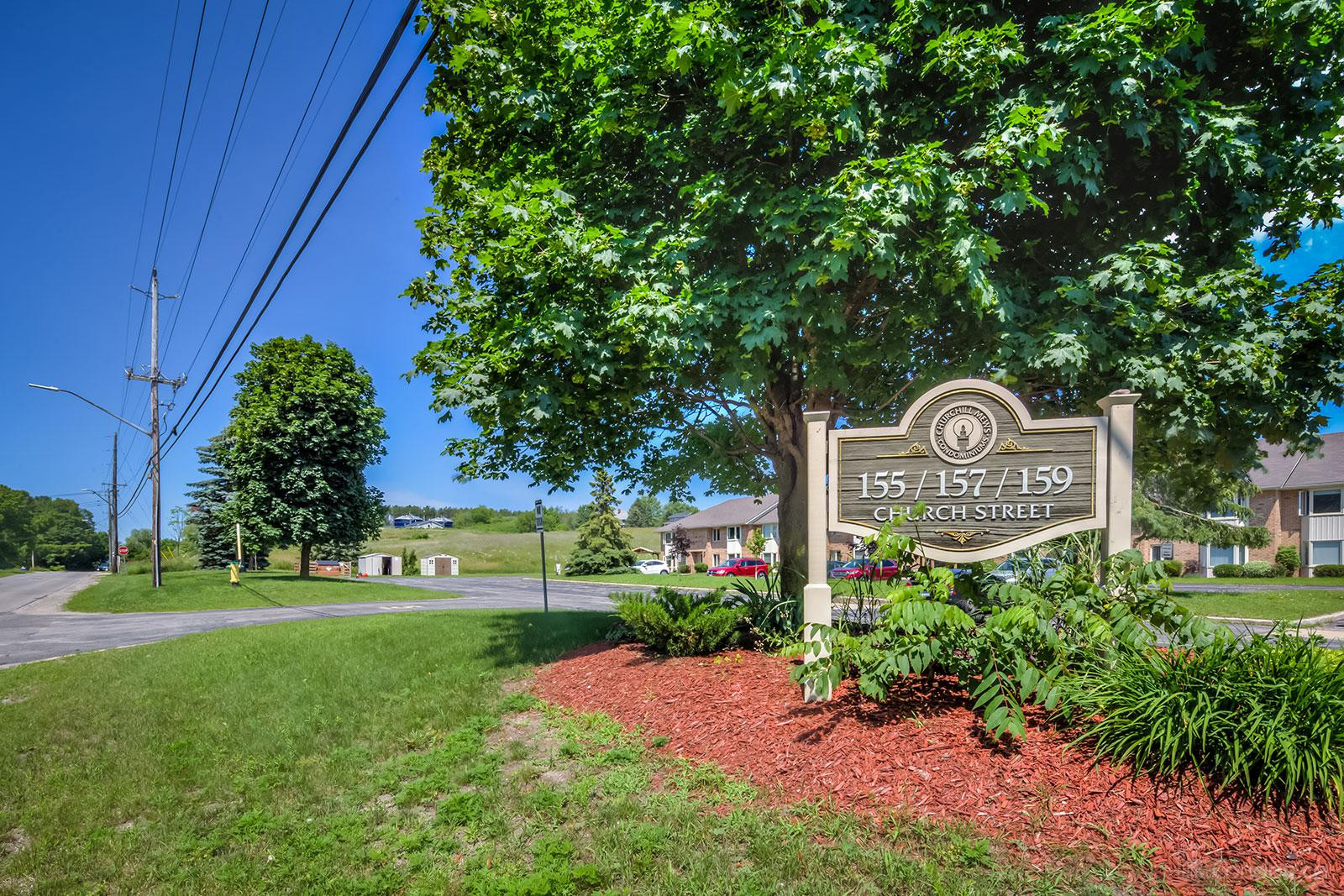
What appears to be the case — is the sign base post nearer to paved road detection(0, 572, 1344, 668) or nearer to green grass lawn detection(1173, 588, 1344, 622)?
paved road detection(0, 572, 1344, 668)

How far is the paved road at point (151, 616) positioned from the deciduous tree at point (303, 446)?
217 inches

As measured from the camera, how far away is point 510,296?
7742 mm

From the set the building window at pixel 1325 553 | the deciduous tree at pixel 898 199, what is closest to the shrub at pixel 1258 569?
the building window at pixel 1325 553

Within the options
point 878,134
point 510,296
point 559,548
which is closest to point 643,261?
point 510,296

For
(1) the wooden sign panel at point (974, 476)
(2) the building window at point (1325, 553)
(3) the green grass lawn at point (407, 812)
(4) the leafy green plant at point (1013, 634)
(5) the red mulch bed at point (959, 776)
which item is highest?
(1) the wooden sign panel at point (974, 476)

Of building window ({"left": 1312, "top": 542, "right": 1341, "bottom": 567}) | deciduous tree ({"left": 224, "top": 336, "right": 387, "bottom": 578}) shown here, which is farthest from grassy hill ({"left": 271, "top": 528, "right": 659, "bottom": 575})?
building window ({"left": 1312, "top": 542, "right": 1341, "bottom": 567})

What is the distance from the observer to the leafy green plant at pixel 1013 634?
14.8ft

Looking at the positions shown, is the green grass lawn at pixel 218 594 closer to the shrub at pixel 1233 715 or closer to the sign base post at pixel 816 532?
the sign base post at pixel 816 532

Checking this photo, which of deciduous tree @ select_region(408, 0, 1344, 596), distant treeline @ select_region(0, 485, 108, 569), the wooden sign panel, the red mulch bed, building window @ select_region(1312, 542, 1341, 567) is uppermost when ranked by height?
deciduous tree @ select_region(408, 0, 1344, 596)

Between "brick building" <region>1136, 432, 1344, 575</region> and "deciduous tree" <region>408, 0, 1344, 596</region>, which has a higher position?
→ "deciduous tree" <region>408, 0, 1344, 596</region>

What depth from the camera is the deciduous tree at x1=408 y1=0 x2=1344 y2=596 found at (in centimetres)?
625

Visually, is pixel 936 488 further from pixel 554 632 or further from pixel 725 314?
pixel 554 632

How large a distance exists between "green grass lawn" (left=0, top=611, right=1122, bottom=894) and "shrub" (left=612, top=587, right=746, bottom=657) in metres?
1.64

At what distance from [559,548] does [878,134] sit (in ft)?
244
